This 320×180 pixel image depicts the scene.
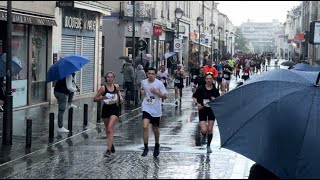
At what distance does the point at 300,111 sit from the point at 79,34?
768 inches

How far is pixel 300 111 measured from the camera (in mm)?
6113

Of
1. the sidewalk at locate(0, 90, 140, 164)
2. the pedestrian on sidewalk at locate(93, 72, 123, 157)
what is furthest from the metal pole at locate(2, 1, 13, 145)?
the pedestrian on sidewalk at locate(93, 72, 123, 157)

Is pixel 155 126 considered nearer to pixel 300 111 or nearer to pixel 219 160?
pixel 219 160

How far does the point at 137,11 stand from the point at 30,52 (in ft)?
50.5

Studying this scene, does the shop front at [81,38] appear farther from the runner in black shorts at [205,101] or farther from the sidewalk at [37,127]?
the runner in black shorts at [205,101]

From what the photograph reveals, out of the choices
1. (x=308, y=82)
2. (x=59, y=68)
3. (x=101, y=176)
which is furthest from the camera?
(x=59, y=68)

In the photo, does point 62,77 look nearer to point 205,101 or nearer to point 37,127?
point 37,127

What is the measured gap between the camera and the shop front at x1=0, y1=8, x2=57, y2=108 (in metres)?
18.8

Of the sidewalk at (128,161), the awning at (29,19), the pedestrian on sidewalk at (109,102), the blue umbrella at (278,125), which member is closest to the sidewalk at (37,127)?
the sidewalk at (128,161)

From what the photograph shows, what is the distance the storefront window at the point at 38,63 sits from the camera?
20.7 meters

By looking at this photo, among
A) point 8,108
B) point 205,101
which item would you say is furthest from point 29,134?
point 205,101

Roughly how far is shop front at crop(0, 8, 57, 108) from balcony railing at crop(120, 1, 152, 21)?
11681 mm

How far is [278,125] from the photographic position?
5.96 metres

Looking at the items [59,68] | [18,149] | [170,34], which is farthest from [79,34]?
[170,34]
